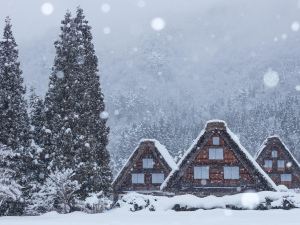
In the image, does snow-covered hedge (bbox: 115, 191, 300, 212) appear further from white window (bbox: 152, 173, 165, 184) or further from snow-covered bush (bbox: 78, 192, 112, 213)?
white window (bbox: 152, 173, 165, 184)

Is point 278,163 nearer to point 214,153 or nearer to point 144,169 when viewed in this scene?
point 144,169

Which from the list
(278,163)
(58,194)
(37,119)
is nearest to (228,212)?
(58,194)

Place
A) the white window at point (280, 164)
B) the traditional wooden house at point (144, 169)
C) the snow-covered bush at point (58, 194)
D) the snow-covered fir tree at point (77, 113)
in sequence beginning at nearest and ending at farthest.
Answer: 1. the snow-covered bush at point (58, 194)
2. the snow-covered fir tree at point (77, 113)
3. the traditional wooden house at point (144, 169)
4. the white window at point (280, 164)

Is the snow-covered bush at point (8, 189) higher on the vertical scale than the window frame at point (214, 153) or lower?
lower

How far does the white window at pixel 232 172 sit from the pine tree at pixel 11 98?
18.6m

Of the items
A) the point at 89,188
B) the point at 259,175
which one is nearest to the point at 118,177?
the point at 259,175

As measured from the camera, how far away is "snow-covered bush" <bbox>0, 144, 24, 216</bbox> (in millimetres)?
31047

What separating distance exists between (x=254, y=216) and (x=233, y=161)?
1112 inches

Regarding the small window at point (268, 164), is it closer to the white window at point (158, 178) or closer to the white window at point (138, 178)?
the white window at point (158, 178)

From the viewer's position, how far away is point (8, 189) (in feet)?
101

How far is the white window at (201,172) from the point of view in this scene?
150ft

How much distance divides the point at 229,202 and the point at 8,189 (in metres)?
15.7

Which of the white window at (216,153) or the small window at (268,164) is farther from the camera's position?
the small window at (268,164)

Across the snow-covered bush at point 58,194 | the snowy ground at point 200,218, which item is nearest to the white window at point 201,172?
the snow-covered bush at point 58,194
